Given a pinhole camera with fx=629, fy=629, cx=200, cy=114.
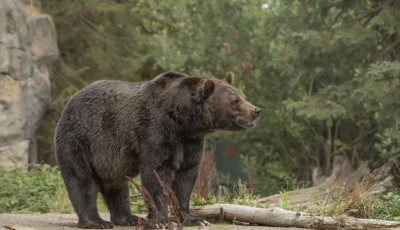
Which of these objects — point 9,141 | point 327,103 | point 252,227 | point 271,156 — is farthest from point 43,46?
point 252,227

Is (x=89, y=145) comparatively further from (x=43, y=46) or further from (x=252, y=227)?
(x=43, y=46)

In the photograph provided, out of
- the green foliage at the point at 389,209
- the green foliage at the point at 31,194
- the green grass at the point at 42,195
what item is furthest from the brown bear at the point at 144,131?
the green foliage at the point at 31,194

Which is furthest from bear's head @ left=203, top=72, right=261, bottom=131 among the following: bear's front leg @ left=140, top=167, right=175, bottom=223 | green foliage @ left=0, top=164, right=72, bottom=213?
green foliage @ left=0, top=164, right=72, bottom=213

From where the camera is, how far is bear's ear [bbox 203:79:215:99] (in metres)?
6.20

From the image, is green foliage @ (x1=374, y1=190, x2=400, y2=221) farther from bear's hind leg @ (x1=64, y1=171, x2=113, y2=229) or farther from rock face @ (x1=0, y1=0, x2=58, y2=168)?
rock face @ (x1=0, y1=0, x2=58, y2=168)

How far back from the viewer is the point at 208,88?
20.5 feet

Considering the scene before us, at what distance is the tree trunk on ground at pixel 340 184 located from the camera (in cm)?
884

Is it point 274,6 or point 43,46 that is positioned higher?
point 274,6

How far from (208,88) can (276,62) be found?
5512 millimetres

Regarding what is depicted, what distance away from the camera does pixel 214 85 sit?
627 cm

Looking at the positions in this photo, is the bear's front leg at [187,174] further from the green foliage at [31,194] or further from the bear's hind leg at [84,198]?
the green foliage at [31,194]

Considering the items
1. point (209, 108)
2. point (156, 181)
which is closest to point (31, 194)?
point (156, 181)

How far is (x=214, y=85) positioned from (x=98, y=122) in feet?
4.34

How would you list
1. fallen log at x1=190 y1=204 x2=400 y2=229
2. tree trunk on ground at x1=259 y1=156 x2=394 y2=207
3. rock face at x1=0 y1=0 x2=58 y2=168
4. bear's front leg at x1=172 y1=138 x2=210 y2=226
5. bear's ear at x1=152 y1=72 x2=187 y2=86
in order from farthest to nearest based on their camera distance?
rock face at x1=0 y1=0 x2=58 y2=168 → tree trunk on ground at x1=259 y1=156 x2=394 y2=207 → bear's ear at x1=152 y1=72 x2=187 y2=86 → bear's front leg at x1=172 y1=138 x2=210 y2=226 → fallen log at x1=190 y1=204 x2=400 y2=229
